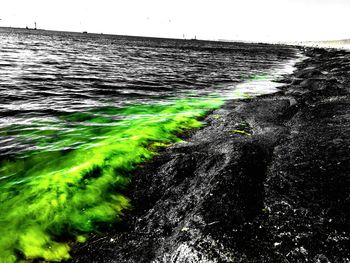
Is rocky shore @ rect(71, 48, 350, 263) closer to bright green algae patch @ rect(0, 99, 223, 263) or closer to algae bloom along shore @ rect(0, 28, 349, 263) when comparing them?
algae bloom along shore @ rect(0, 28, 349, 263)

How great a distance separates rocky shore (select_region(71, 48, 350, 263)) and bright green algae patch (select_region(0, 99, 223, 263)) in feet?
1.13

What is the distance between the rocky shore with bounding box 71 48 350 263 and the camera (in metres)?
2.39

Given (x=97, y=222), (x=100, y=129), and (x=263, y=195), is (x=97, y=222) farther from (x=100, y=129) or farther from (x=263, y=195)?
(x=100, y=129)

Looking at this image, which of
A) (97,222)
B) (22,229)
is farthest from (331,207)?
(22,229)

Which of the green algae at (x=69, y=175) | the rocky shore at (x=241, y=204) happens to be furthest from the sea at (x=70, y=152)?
the rocky shore at (x=241, y=204)

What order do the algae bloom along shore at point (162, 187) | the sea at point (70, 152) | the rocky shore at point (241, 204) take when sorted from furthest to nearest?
the sea at point (70, 152) < the algae bloom along shore at point (162, 187) < the rocky shore at point (241, 204)

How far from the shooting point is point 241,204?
118 inches

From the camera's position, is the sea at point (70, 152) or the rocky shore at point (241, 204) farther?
the sea at point (70, 152)

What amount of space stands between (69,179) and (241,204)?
2.85 m

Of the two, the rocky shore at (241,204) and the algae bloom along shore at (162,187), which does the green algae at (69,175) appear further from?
the rocky shore at (241,204)

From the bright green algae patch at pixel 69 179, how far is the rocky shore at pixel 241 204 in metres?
0.34

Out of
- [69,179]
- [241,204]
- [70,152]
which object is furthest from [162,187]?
[70,152]

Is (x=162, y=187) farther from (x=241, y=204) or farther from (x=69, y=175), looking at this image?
→ (x=69, y=175)

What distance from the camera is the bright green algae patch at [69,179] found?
10.1 feet
